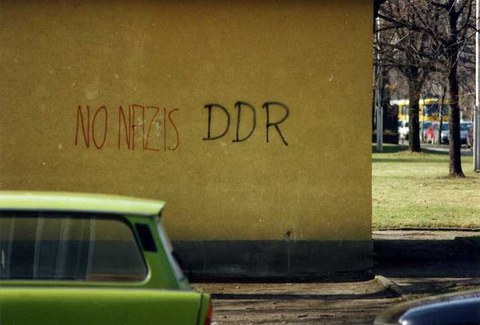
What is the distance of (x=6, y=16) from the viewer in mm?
11539

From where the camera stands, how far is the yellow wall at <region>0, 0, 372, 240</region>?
1162 cm

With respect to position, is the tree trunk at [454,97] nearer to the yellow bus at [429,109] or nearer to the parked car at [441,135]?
the yellow bus at [429,109]

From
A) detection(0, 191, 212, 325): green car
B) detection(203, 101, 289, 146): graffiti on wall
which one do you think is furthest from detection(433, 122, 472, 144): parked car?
detection(0, 191, 212, 325): green car

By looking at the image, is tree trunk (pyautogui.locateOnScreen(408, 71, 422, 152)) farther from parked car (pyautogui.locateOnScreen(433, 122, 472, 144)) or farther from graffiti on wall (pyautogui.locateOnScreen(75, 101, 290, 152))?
graffiti on wall (pyautogui.locateOnScreen(75, 101, 290, 152))

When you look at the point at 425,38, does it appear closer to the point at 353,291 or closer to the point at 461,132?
the point at 353,291

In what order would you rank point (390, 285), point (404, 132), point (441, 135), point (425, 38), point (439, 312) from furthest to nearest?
1. point (404, 132)
2. point (441, 135)
3. point (425, 38)
4. point (390, 285)
5. point (439, 312)

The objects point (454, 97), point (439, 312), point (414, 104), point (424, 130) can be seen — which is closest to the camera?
point (439, 312)

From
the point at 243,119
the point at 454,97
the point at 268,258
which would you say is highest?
the point at 454,97

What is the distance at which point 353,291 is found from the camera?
10938mm

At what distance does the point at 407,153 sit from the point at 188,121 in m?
33.7

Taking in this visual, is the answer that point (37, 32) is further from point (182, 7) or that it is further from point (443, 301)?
point (443, 301)

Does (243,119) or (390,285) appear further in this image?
(243,119)

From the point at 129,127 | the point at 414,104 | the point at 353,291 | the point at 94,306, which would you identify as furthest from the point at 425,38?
the point at 94,306

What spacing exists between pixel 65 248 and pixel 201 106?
6037mm
